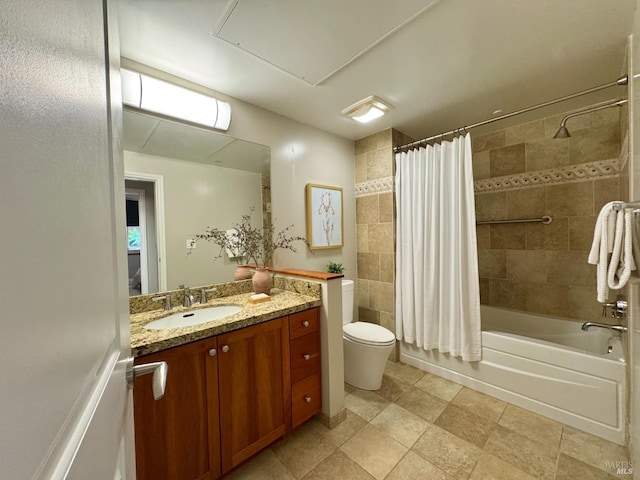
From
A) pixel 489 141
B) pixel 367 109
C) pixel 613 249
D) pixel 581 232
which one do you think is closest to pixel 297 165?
pixel 367 109

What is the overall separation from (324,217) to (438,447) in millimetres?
1857

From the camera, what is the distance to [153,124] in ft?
4.87

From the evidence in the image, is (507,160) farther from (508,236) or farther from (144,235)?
(144,235)

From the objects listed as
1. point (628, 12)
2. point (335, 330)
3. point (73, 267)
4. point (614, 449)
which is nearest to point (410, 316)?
point (335, 330)

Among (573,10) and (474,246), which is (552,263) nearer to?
(474,246)

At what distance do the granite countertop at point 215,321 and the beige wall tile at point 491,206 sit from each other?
226cm

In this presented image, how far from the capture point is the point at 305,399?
152 centimetres

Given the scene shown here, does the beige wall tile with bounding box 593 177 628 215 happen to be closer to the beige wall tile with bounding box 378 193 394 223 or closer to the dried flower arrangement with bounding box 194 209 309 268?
the beige wall tile with bounding box 378 193 394 223

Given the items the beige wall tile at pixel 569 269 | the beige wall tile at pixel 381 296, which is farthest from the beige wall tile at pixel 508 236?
the beige wall tile at pixel 381 296

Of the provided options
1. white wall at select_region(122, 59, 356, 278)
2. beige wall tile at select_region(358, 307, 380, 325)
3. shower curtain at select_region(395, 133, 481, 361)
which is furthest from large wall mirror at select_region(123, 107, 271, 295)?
beige wall tile at select_region(358, 307, 380, 325)

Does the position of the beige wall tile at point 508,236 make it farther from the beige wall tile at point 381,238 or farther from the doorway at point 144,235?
the doorway at point 144,235

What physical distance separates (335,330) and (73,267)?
4.79ft

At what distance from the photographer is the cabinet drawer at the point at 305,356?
1460 mm

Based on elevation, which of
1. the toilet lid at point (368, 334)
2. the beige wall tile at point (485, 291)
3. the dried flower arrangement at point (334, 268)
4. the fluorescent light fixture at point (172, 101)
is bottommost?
the toilet lid at point (368, 334)
